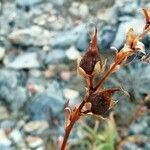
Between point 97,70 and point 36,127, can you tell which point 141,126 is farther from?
point 97,70

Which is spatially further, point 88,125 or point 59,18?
point 59,18

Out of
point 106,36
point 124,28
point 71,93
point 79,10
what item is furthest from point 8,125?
point 79,10

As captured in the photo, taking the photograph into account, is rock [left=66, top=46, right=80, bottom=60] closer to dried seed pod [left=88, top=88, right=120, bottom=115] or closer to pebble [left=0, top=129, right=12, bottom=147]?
pebble [left=0, top=129, right=12, bottom=147]

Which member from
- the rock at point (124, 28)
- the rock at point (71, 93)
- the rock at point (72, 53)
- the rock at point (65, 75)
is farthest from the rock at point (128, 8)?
the rock at point (71, 93)

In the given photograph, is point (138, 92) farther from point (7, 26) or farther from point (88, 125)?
point (7, 26)

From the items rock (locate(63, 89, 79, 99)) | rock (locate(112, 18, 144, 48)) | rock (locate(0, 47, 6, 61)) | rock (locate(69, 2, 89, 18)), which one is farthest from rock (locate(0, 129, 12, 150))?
rock (locate(69, 2, 89, 18))

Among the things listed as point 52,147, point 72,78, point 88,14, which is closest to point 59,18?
point 88,14
